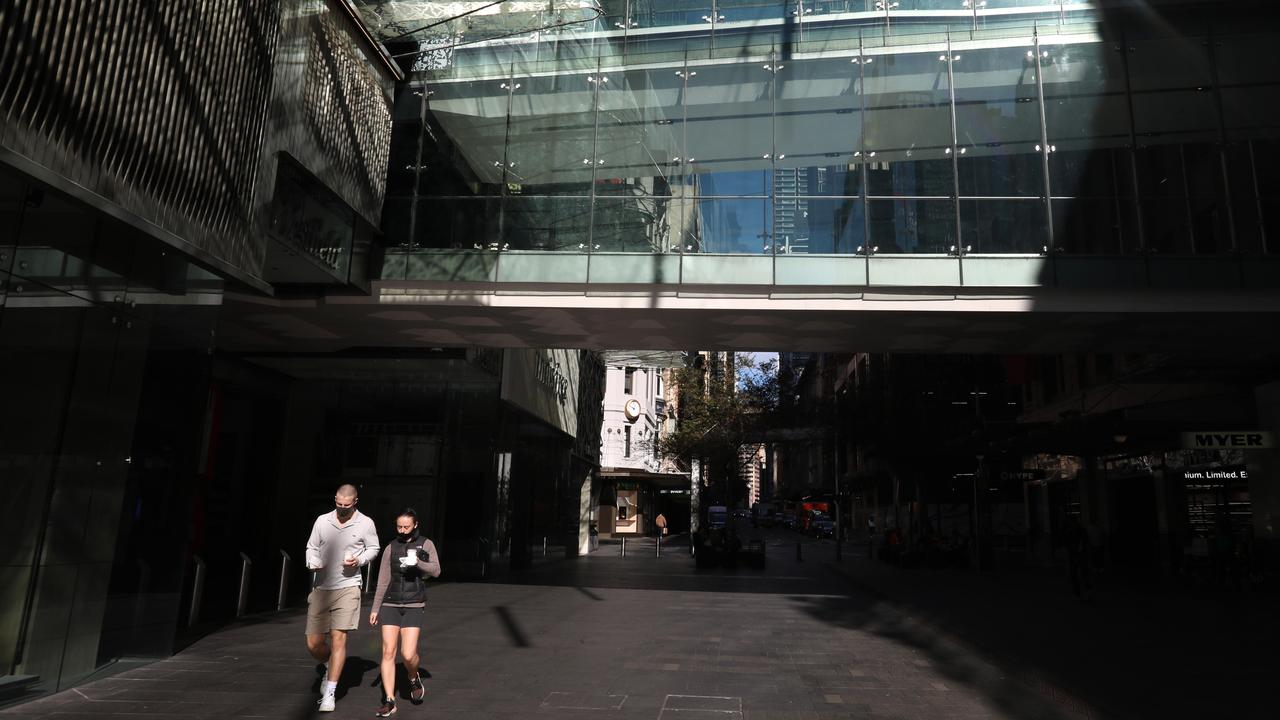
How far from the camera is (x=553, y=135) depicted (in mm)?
17594

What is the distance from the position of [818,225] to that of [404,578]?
11989 millimetres

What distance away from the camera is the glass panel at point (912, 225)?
16.0m

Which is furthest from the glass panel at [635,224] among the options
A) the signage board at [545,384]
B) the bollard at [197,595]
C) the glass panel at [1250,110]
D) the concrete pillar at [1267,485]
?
the concrete pillar at [1267,485]

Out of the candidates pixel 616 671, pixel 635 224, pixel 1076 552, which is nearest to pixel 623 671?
pixel 616 671

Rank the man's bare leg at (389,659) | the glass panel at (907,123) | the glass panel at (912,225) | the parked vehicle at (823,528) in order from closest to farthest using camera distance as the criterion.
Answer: the man's bare leg at (389,659)
the glass panel at (912,225)
the glass panel at (907,123)
the parked vehicle at (823,528)

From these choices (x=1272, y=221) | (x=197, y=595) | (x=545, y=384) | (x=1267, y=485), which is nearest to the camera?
(x=197, y=595)

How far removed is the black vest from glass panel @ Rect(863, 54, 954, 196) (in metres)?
12.8

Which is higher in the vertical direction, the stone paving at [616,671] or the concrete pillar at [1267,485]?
the concrete pillar at [1267,485]

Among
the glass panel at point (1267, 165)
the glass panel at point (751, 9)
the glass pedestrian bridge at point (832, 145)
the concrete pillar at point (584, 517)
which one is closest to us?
the glass panel at point (1267, 165)

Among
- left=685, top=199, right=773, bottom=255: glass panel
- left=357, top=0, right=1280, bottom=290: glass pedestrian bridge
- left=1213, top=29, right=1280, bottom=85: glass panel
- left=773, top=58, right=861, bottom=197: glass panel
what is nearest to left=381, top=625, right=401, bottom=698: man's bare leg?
left=357, top=0, right=1280, bottom=290: glass pedestrian bridge

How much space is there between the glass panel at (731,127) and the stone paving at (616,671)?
8.84 meters

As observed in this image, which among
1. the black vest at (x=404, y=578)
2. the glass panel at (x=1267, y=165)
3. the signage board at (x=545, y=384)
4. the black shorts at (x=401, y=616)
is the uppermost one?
the glass panel at (x=1267, y=165)

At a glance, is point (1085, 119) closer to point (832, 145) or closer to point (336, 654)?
point (832, 145)

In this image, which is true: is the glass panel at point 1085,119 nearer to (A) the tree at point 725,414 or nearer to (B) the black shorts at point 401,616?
(B) the black shorts at point 401,616
